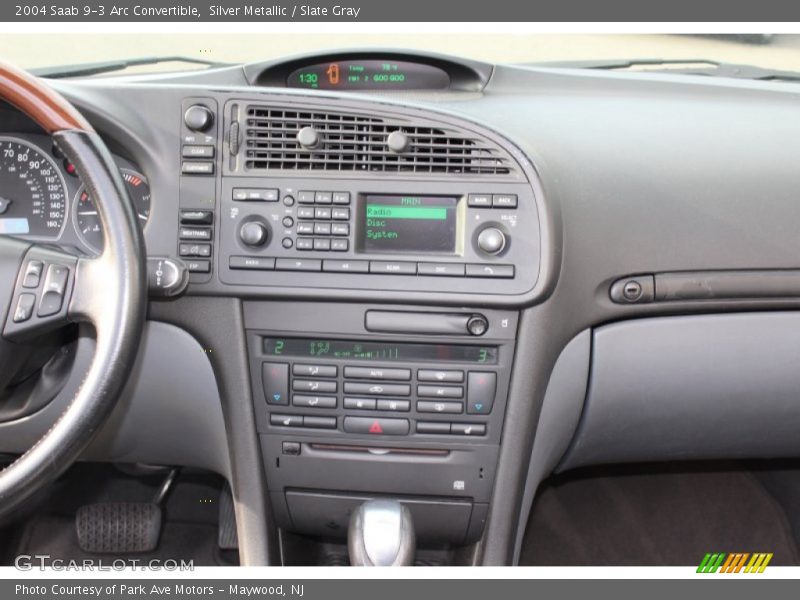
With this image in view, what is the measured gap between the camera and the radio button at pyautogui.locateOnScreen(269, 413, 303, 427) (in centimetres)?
160

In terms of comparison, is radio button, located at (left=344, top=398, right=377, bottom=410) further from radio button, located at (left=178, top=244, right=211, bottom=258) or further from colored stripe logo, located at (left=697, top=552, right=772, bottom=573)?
colored stripe logo, located at (left=697, top=552, right=772, bottom=573)

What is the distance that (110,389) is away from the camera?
115 centimetres

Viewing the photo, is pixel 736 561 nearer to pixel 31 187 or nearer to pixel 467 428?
pixel 467 428

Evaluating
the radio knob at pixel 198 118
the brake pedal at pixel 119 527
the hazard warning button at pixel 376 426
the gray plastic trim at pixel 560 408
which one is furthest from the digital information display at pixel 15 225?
the gray plastic trim at pixel 560 408

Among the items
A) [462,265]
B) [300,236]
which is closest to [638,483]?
[462,265]

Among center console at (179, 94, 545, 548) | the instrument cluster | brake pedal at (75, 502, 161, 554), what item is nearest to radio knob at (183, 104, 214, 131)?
center console at (179, 94, 545, 548)

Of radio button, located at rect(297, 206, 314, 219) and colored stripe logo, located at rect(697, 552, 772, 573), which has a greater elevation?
radio button, located at rect(297, 206, 314, 219)

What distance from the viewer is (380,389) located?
5.12 feet

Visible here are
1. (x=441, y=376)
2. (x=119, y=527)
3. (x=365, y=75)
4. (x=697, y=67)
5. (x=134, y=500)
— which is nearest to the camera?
(x=441, y=376)

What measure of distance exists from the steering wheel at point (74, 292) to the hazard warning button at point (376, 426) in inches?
20.6

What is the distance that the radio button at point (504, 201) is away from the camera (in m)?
1.48

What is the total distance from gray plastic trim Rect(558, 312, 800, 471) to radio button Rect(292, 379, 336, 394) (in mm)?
530

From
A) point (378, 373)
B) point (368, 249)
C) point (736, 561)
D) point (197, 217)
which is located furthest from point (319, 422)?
point (736, 561)

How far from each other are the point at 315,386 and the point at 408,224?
14.5 inches
